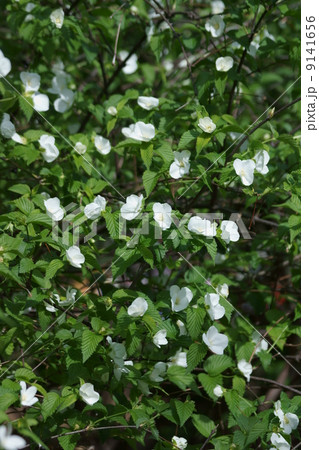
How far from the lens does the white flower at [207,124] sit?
169 cm

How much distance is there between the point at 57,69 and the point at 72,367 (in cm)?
124

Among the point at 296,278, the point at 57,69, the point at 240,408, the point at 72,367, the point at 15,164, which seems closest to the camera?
the point at 72,367

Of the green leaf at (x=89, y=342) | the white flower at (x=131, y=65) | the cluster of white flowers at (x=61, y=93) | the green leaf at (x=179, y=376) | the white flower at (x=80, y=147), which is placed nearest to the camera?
the green leaf at (x=89, y=342)

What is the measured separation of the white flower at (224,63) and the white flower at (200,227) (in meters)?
0.59

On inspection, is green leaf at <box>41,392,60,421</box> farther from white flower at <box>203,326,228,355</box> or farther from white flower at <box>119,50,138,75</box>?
white flower at <box>119,50,138,75</box>

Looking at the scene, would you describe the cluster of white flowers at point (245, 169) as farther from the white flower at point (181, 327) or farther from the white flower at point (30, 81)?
the white flower at point (30, 81)

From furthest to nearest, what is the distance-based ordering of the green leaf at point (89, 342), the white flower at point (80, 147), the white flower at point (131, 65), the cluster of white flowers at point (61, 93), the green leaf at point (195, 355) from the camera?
the white flower at point (131, 65) → the cluster of white flowers at point (61, 93) → the white flower at point (80, 147) → the green leaf at point (195, 355) → the green leaf at point (89, 342)

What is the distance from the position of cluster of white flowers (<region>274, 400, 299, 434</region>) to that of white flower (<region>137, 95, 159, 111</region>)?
100 cm

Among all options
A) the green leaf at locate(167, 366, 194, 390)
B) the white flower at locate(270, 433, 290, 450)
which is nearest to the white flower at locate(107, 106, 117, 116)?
the green leaf at locate(167, 366, 194, 390)

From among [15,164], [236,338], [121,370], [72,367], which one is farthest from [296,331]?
[15,164]

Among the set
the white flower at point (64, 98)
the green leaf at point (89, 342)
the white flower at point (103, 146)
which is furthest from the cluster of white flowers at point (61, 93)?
the green leaf at point (89, 342)

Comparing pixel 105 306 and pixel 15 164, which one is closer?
pixel 105 306

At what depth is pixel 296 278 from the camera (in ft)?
6.88
